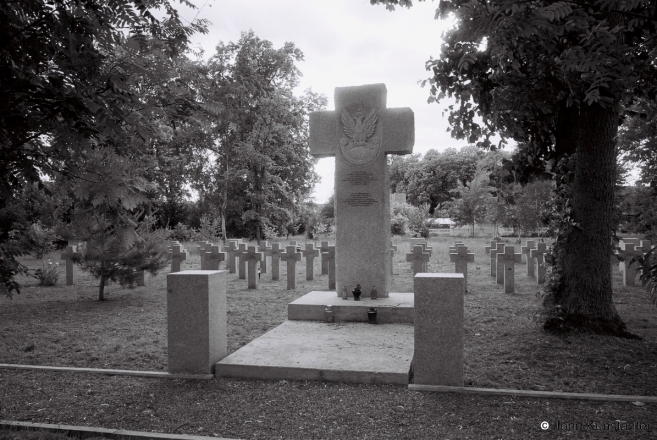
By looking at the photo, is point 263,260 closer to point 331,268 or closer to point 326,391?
point 331,268

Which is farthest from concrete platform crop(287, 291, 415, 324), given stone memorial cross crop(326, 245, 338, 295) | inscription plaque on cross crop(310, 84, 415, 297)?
stone memorial cross crop(326, 245, 338, 295)

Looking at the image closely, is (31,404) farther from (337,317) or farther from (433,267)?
(433,267)

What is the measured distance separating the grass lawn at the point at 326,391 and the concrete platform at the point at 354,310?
609mm

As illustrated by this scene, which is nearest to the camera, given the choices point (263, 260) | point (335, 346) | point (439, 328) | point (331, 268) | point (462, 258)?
point (439, 328)

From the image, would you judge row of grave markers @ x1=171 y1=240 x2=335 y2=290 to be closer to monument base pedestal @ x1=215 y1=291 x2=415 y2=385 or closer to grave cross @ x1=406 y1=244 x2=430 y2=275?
grave cross @ x1=406 y1=244 x2=430 y2=275

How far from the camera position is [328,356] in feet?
18.5

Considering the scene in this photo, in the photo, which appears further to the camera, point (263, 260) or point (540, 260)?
point (263, 260)

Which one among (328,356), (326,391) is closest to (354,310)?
(328,356)

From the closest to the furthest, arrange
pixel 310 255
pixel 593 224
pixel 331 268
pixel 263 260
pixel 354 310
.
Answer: pixel 593 224
pixel 354 310
pixel 331 268
pixel 310 255
pixel 263 260

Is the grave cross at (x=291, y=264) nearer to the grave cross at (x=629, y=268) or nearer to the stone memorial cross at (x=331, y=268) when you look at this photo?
the stone memorial cross at (x=331, y=268)

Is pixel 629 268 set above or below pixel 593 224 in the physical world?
below

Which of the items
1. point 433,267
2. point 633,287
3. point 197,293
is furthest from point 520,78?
point 433,267

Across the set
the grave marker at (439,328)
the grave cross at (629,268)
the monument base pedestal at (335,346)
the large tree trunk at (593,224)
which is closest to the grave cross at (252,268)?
the monument base pedestal at (335,346)

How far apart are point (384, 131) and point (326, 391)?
17.4 ft
